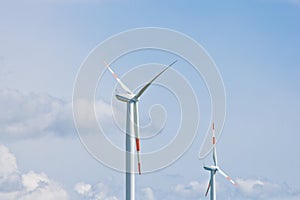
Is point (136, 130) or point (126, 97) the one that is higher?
point (126, 97)

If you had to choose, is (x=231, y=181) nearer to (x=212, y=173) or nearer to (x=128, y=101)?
(x=212, y=173)

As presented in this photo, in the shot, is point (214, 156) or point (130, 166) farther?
point (214, 156)

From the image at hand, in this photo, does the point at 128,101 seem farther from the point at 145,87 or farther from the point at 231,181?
the point at 231,181

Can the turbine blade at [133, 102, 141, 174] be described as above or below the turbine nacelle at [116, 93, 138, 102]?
below

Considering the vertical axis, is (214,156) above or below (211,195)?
above

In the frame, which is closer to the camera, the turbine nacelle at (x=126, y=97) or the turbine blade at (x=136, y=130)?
the turbine blade at (x=136, y=130)

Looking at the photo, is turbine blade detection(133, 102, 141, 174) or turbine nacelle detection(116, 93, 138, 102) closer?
turbine blade detection(133, 102, 141, 174)

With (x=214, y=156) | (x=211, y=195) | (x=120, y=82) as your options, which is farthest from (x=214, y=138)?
(x=120, y=82)

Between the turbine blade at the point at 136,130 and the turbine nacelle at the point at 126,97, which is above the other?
the turbine nacelle at the point at 126,97

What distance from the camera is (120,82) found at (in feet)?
251

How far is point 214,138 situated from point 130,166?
1143 inches

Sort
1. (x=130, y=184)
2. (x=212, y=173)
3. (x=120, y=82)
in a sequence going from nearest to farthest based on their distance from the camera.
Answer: (x=130, y=184)
(x=120, y=82)
(x=212, y=173)

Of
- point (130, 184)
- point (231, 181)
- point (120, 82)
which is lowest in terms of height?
point (130, 184)

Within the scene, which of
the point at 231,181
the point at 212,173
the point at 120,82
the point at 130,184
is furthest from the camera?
the point at 212,173
